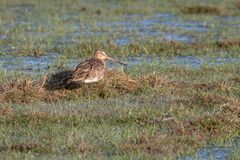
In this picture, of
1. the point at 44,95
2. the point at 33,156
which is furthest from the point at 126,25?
the point at 33,156

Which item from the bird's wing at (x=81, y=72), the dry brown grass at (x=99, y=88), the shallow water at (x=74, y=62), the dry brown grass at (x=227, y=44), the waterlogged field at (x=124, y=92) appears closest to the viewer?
the waterlogged field at (x=124, y=92)

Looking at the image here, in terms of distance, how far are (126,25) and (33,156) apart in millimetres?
12030

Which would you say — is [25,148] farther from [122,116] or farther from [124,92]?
[124,92]

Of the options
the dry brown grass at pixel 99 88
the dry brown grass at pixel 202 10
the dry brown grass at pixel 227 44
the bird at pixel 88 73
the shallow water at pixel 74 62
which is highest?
the bird at pixel 88 73

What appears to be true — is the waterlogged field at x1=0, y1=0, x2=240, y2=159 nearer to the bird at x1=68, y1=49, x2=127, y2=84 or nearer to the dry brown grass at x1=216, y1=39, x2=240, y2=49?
the dry brown grass at x1=216, y1=39, x2=240, y2=49

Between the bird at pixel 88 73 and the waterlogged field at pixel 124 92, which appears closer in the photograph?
the waterlogged field at pixel 124 92

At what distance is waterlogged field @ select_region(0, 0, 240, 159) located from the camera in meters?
8.53

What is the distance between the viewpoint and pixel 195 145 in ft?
28.3

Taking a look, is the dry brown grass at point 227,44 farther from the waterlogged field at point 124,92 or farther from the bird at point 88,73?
the bird at point 88,73

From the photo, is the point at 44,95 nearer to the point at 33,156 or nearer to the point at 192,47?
the point at 33,156

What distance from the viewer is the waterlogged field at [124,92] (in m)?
8.53

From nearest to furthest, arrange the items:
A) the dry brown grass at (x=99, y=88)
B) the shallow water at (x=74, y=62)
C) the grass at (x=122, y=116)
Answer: the grass at (x=122, y=116), the dry brown grass at (x=99, y=88), the shallow water at (x=74, y=62)

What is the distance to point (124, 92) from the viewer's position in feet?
37.9

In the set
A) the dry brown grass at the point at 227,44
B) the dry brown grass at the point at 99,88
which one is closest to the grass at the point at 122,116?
the dry brown grass at the point at 99,88
